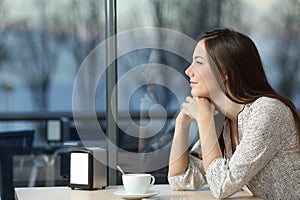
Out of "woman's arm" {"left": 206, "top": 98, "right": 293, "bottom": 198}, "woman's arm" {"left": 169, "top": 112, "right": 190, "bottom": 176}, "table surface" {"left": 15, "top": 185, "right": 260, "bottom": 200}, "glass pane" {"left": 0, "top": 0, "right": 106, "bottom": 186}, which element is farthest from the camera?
"glass pane" {"left": 0, "top": 0, "right": 106, "bottom": 186}

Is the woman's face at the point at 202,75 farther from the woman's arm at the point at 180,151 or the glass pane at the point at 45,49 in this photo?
the glass pane at the point at 45,49

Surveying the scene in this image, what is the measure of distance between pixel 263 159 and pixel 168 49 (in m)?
1.68

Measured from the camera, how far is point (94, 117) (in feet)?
12.2

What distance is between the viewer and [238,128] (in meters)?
2.32

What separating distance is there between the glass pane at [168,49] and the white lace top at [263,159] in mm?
1440

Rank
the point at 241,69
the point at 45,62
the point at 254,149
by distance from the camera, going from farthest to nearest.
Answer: the point at 45,62 < the point at 241,69 < the point at 254,149

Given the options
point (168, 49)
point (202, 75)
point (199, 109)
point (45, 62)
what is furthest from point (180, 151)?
point (45, 62)

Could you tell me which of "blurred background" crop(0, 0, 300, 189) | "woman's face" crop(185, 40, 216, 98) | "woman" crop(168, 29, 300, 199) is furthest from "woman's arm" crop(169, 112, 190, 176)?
"blurred background" crop(0, 0, 300, 189)

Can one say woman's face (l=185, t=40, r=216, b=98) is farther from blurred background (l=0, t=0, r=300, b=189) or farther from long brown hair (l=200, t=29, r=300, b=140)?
blurred background (l=0, t=0, r=300, b=189)

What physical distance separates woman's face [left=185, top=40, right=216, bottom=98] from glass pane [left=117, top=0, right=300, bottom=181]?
129 cm

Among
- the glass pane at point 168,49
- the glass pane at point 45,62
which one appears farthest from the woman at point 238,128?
the glass pane at point 45,62

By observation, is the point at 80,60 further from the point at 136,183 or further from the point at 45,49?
the point at 136,183

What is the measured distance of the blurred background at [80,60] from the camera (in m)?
3.69

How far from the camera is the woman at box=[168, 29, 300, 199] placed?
217 centimetres
